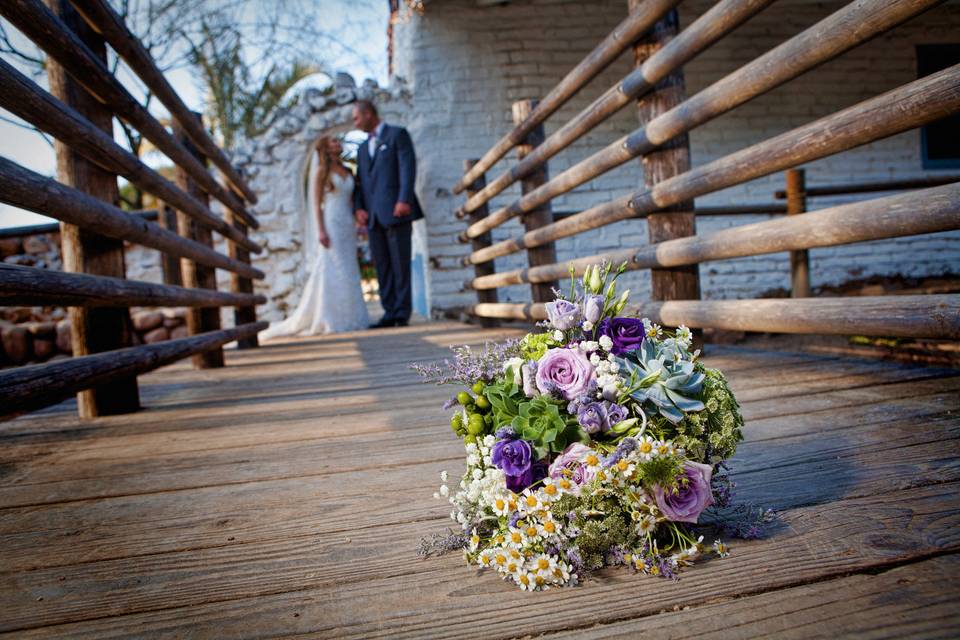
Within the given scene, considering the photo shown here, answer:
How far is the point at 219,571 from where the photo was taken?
98 cm

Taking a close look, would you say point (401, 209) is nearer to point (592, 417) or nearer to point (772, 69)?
point (772, 69)

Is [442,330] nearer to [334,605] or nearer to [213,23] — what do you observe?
[334,605]

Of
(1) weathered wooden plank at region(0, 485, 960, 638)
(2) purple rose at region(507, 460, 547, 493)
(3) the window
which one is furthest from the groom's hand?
(3) the window

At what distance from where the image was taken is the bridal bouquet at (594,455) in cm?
86

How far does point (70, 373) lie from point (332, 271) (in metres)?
5.02

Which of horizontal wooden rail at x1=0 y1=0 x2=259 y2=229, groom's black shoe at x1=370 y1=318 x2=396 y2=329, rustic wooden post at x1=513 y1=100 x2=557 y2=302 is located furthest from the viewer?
groom's black shoe at x1=370 y1=318 x2=396 y2=329

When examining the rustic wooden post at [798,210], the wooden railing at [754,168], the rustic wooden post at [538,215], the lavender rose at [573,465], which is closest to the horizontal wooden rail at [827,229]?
the wooden railing at [754,168]

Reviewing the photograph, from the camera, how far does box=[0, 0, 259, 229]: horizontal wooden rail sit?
1.72 meters

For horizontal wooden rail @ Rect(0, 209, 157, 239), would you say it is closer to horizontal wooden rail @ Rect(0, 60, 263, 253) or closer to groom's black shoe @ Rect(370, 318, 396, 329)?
Answer: groom's black shoe @ Rect(370, 318, 396, 329)

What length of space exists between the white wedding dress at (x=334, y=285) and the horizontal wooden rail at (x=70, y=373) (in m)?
3.91

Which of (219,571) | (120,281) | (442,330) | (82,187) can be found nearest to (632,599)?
(219,571)

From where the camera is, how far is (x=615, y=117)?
6.92 meters

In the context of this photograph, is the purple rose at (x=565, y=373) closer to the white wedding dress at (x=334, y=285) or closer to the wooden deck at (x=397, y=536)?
the wooden deck at (x=397, y=536)

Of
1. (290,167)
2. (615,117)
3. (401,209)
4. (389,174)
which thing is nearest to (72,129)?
(401,209)
